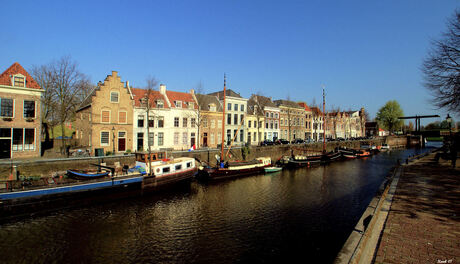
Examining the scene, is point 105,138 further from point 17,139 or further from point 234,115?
point 234,115

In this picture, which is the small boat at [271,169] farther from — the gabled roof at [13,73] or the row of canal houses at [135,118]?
the gabled roof at [13,73]

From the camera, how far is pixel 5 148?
89.0ft

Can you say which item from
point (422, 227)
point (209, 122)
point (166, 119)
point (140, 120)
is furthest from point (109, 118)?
point (422, 227)

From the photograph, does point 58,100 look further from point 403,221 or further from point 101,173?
point 403,221

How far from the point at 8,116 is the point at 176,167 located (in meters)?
20.2

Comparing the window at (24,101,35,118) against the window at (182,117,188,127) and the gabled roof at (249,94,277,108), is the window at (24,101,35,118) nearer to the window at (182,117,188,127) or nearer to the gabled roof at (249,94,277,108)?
the window at (182,117,188,127)

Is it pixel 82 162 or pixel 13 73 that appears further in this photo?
pixel 13 73

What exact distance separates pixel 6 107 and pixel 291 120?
59106 millimetres

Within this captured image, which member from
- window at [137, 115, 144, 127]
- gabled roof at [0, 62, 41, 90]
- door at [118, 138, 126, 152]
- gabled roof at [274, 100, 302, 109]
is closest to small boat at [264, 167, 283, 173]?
window at [137, 115, 144, 127]

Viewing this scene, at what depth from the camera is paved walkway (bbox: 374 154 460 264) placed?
8.61 m

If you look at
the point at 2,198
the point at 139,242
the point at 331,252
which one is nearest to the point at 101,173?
the point at 2,198

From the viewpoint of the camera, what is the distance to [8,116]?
88.5ft

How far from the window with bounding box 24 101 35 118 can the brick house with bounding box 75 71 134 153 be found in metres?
6.44

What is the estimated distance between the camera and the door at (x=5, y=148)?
2689 centimetres
